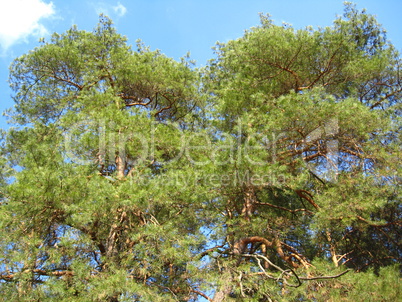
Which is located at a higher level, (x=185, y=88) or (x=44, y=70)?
(x=44, y=70)

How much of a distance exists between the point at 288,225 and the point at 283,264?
1.18m

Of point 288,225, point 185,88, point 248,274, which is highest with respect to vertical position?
point 185,88

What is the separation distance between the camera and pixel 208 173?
19.4 ft

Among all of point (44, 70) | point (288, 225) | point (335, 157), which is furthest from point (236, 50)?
point (44, 70)

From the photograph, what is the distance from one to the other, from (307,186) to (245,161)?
1978 mm

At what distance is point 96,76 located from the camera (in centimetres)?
816

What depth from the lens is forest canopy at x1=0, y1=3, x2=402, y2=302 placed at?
16.3 ft

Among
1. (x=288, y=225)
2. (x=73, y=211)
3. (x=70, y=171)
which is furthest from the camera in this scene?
(x=288, y=225)

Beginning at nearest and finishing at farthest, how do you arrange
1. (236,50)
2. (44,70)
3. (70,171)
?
(70,171) → (236,50) → (44,70)

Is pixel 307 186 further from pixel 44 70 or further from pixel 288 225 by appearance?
pixel 44 70

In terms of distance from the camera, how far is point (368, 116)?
20.0ft

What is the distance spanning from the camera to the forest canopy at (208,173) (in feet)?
16.3

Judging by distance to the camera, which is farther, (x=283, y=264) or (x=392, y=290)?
(x=283, y=264)

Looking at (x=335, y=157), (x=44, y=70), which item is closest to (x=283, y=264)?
(x=335, y=157)
